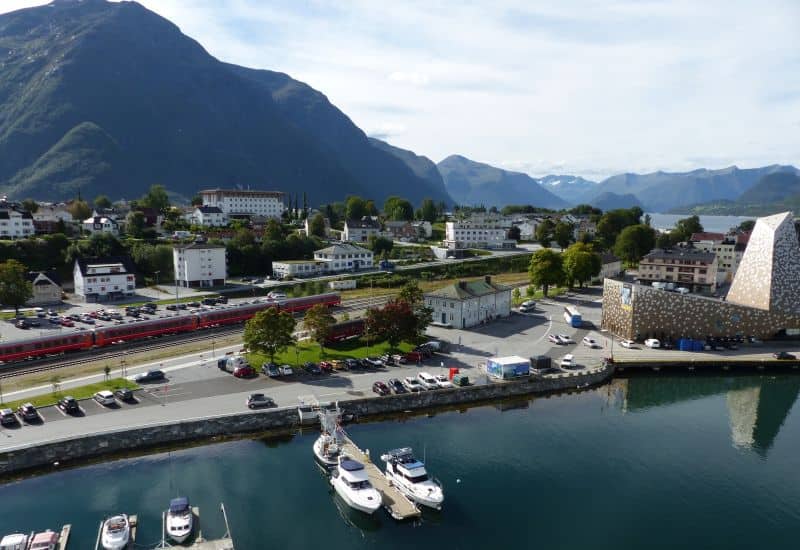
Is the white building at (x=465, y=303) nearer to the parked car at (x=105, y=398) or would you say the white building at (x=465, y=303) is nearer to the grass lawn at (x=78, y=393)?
the grass lawn at (x=78, y=393)

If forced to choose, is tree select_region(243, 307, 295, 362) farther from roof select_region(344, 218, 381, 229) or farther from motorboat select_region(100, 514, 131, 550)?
roof select_region(344, 218, 381, 229)

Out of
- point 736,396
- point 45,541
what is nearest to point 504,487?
point 45,541

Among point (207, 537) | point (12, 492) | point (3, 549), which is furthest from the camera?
point (12, 492)

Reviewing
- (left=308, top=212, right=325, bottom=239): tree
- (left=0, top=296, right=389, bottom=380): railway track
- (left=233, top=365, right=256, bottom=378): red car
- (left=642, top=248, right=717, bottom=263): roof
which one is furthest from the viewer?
(left=308, top=212, right=325, bottom=239): tree

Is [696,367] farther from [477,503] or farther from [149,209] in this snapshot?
[149,209]

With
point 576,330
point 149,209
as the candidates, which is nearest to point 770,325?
point 576,330

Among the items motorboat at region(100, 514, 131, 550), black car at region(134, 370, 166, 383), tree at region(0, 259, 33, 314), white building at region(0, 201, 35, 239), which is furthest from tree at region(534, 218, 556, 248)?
motorboat at region(100, 514, 131, 550)
